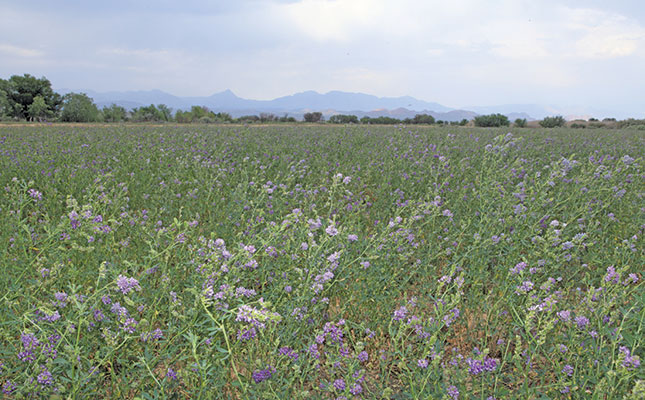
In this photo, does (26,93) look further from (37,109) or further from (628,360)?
(628,360)

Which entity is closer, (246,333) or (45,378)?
(45,378)

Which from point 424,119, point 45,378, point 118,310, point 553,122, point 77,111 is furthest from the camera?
point 77,111

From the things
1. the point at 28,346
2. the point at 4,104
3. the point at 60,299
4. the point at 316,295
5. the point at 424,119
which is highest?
the point at 4,104

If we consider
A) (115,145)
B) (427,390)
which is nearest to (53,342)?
(427,390)

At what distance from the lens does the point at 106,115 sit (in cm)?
4288

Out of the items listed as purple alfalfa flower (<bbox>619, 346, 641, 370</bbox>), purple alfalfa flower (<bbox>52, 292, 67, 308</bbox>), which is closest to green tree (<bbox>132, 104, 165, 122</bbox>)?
purple alfalfa flower (<bbox>52, 292, 67, 308</bbox>)

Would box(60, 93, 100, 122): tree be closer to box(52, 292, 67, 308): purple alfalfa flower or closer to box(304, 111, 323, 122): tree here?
box(304, 111, 323, 122): tree

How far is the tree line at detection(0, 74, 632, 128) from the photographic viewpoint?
30.1 m

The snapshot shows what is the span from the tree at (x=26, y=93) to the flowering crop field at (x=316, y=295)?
2185 inches

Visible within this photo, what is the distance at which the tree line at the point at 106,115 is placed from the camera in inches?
1184

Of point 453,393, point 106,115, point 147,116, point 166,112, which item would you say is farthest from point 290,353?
point 166,112

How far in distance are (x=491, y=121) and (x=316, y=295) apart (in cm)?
3143

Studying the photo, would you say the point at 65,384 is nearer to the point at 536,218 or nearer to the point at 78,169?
the point at 536,218

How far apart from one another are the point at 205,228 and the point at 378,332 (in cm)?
233
